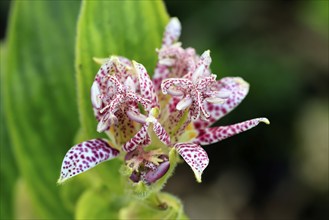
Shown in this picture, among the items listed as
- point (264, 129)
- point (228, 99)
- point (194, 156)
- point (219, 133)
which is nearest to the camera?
point (194, 156)

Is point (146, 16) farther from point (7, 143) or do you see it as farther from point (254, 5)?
point (254, 5)

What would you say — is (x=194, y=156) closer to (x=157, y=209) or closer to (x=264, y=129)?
(x=157, y=209)

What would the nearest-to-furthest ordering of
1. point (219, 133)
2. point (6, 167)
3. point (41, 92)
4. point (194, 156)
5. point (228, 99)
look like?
point (194, 156), point (219, 133), point (228, 99), point (41, 92), point (6, 167)

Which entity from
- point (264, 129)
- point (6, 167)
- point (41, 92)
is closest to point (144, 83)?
point (41, 92)

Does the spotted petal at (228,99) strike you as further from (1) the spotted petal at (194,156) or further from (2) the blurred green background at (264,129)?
(2) the blurred green background at (264,129)

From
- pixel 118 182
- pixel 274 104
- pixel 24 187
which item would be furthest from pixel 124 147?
pixel 274 104

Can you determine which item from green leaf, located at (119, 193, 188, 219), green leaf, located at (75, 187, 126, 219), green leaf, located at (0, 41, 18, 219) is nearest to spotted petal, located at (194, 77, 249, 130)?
green leaf, located at (119, 193, 188, 219)
